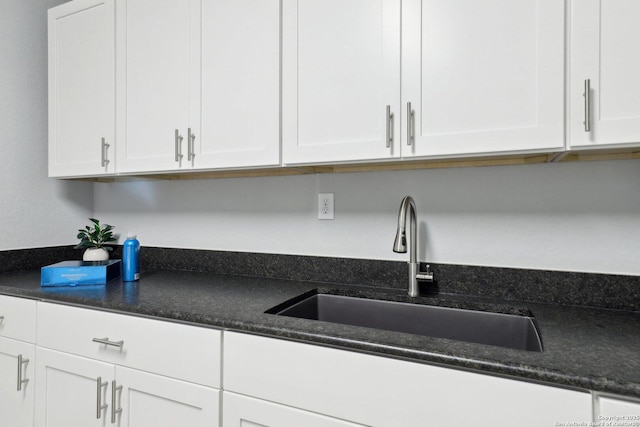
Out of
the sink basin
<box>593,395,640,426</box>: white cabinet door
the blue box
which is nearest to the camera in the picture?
<box>593,395,640,426</box>: white cabinet door

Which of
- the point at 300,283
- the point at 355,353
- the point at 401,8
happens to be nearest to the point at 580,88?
the point at 401,8

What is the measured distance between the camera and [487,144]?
1.12 meters

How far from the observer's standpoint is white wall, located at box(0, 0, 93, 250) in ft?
6.10

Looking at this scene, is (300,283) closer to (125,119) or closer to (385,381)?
(385,381)

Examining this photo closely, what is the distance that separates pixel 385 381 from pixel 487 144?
2.37 ft

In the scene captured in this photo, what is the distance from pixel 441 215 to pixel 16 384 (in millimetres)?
1784

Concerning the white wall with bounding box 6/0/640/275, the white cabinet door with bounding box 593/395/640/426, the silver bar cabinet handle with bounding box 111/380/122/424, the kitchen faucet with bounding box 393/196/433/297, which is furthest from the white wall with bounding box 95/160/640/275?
the silver bar cabinet handle with bounding box 111/380/122/424

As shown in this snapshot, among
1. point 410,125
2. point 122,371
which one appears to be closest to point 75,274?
point 122,371

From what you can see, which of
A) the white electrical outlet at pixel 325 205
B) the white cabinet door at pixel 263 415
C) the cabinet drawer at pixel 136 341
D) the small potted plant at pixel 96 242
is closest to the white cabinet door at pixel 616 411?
the white cabinet door at pixel 263 415

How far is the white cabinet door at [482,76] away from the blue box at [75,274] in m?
1.31

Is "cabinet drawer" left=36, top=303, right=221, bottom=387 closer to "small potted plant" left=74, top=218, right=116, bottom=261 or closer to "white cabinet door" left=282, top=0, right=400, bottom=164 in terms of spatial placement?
"small potted plant" left=74, top=218, right=116, bottom=261

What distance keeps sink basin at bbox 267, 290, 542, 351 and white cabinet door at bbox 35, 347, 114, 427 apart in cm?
67

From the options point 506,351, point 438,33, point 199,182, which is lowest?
point 506,351

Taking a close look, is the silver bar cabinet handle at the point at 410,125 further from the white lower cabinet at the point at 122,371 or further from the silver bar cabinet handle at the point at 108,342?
the silver bar cabinet handle at the point at 108,342
